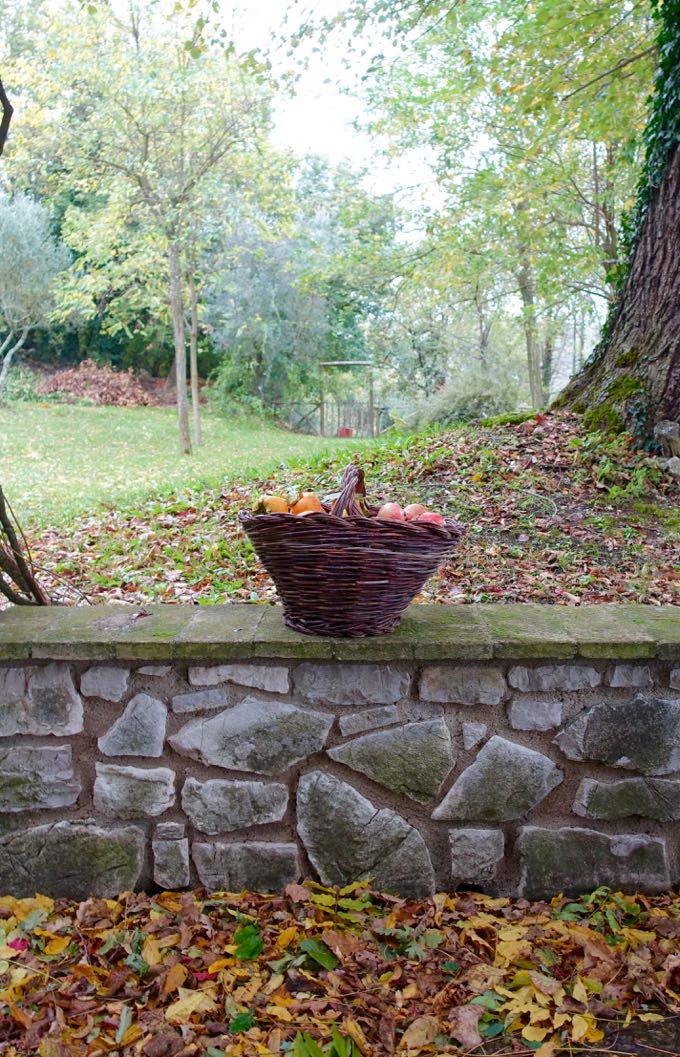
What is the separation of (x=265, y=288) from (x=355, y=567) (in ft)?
54.2

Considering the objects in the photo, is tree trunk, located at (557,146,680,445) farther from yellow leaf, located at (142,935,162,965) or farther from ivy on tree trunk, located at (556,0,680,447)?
yellow leaf, located at (142,935,162,965)

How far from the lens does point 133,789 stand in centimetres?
195

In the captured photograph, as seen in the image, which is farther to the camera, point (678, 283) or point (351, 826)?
point (678, 283)

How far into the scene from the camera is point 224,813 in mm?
1948

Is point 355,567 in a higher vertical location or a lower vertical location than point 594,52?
lower

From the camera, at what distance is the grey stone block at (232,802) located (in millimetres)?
1941

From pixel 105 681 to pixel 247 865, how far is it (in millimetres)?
584

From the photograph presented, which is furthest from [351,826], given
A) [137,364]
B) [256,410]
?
[137,364]

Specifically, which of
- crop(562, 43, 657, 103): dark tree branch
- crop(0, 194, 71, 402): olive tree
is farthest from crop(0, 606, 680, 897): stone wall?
crop(0, 194, 71, 402): olive tree

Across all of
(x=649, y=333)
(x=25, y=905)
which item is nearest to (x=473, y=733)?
(x=25, y=905)

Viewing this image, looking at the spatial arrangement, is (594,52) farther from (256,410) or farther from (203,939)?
(256,410)

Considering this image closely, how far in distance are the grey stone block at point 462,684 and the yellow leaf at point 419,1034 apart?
26.4 inches

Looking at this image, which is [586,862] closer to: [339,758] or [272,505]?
[339,758]

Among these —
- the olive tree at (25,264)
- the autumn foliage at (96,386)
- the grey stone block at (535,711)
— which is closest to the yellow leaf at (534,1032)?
the grey stone block at (535,711)
